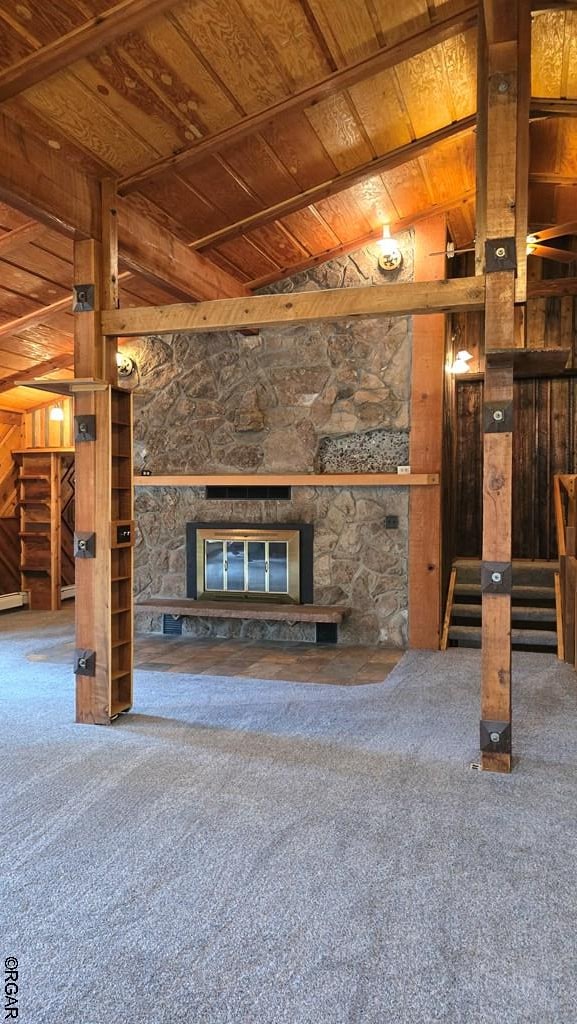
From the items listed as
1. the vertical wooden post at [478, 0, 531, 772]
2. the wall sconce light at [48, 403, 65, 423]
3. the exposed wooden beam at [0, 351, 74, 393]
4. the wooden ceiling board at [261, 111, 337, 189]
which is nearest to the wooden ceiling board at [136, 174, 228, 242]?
the wooden ceiling board at [261, 111, 337, 189]

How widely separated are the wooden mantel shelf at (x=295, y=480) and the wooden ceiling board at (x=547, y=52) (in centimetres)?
269

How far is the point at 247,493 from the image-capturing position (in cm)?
609

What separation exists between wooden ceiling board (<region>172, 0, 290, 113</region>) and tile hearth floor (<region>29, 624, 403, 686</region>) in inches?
138

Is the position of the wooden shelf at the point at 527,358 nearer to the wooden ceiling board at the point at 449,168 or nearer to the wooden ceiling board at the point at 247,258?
the wooden ceiling board at the point at 449,168

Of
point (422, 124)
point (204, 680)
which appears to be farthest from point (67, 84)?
point (204, 680)

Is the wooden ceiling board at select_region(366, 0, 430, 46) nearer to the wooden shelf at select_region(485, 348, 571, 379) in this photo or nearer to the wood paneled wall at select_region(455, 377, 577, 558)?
the wooden shelf at select_region(485, 348, 571, 379)

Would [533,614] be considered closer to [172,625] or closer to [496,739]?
[496,739]

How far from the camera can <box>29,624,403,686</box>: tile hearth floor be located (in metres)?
4.79

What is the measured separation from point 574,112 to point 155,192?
2.73 metres

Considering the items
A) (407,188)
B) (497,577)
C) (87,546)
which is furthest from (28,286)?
(497,577)

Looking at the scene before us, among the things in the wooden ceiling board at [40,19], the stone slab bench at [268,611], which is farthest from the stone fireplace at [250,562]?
the wooden ceiling board at [40,19]

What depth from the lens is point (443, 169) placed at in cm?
494

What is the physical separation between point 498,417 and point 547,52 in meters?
2.53

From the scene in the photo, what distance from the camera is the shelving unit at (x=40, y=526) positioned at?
26.0ft
